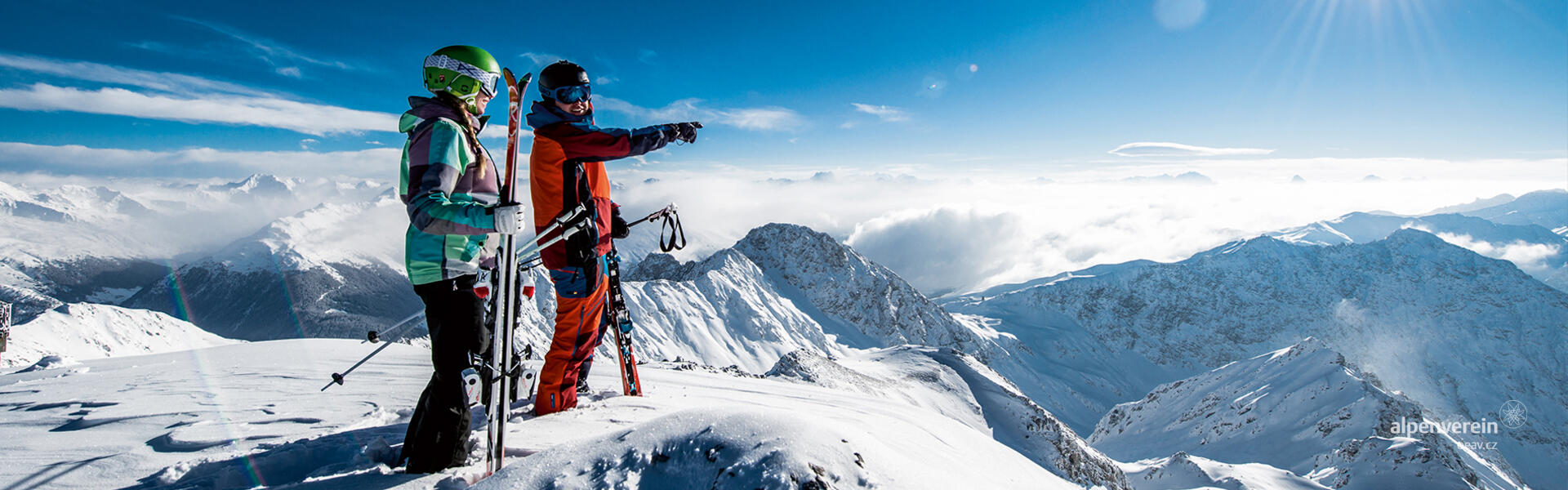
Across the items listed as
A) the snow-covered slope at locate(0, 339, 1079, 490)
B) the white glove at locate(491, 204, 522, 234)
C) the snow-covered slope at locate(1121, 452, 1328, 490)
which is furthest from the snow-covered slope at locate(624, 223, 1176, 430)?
the white glove at locate(491, 204, 522, 234)

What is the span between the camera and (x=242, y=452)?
399cm

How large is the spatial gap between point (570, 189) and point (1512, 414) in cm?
28030

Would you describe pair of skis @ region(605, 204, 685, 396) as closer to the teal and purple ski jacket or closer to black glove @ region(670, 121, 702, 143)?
black glove @ region(670, 121, 702, 143)

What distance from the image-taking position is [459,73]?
4.01 metres

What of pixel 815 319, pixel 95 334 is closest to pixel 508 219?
pixel 95 334

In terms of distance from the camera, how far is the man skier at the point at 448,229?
3.54 meters

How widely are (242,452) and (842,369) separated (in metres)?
21.0

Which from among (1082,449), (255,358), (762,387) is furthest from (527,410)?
(1082,449)

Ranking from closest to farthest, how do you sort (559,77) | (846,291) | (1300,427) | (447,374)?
(447,374), (559,77), (1300,427), (846,291)

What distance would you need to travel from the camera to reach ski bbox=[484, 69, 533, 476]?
3.64m

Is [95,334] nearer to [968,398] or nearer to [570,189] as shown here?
[968,398]

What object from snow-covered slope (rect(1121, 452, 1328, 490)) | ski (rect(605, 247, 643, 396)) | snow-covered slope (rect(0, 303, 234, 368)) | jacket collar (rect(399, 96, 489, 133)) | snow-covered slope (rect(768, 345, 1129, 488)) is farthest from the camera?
snow-covered slope (rect(0, 303, 234, 368))

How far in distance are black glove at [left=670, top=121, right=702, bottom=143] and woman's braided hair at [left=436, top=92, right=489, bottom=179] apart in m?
1.90

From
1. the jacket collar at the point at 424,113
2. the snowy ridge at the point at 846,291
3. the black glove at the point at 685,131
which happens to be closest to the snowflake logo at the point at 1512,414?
the snowy ridge at the point at 846,291
